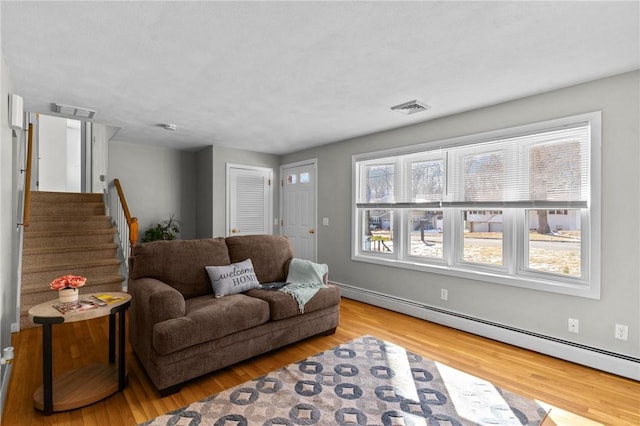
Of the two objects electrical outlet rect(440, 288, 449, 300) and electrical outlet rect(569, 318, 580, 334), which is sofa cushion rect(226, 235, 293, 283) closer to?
electrical outlet rect(440, 288, 449, 300)

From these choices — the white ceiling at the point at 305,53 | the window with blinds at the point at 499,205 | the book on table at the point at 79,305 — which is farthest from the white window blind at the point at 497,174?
the book on table at the point at 79,305

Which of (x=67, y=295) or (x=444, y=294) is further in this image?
(x=444, y=294)

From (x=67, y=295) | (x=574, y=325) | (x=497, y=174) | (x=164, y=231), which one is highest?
(x=497, y=174)

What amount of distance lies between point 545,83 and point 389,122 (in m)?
1.59

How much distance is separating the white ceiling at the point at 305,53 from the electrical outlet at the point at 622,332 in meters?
1.96

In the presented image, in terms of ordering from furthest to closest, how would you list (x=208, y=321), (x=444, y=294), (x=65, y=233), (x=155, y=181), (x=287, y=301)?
(x=155, y=181) < (x=65, y=233) < (x=444, y=294) < (x=287, y=301) < (x=208, y=321)

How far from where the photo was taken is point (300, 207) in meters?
5.61

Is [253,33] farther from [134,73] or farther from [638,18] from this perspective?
[638,18]

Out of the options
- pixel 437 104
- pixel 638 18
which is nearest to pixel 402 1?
pixel 638 18

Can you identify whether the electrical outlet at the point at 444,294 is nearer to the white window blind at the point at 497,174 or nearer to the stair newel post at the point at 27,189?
the white window blind at the point at 497,174

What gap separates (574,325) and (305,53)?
3.09m

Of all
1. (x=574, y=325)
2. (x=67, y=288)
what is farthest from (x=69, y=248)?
(x=574, y=325)

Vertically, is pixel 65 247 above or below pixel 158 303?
above

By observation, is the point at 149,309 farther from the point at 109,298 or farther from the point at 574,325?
the point at 574,325
